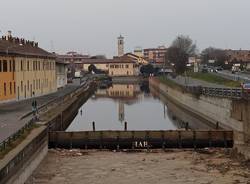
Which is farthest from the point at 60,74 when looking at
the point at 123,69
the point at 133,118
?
the point at 123,69

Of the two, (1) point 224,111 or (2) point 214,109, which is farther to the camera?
(2) point 214,109

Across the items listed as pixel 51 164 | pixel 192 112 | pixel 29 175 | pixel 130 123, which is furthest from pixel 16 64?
pixel 29 175

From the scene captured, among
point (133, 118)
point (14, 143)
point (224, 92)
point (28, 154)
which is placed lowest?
point (133, 118)

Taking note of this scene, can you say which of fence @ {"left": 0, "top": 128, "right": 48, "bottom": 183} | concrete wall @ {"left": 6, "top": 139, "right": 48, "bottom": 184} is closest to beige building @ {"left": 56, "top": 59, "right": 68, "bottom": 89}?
concrete wall @ {"left": 6, "top": 139, "right": 48, "bottom": 184}

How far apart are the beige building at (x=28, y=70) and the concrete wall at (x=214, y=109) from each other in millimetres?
20041

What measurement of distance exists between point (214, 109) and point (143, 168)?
2265 centimetres

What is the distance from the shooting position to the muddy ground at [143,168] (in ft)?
92.4

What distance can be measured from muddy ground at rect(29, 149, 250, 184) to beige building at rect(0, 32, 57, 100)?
2319 centimetres

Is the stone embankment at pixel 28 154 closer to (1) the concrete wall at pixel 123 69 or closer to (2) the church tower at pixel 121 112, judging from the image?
(2) the church tower at pixel 121 112

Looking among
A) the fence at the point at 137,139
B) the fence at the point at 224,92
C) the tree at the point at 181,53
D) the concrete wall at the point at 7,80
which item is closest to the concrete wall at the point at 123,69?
the tree at the point at 181,53

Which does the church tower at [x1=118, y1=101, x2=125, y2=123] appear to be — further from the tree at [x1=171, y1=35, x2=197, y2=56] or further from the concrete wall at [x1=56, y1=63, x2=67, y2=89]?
the tree at [x1=171, y1=35, x2=197, y2=56]

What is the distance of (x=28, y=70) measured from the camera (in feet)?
214

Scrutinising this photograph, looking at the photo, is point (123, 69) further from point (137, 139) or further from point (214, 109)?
point (137, 139)

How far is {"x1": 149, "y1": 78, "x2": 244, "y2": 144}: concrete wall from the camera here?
39325 millimetres
